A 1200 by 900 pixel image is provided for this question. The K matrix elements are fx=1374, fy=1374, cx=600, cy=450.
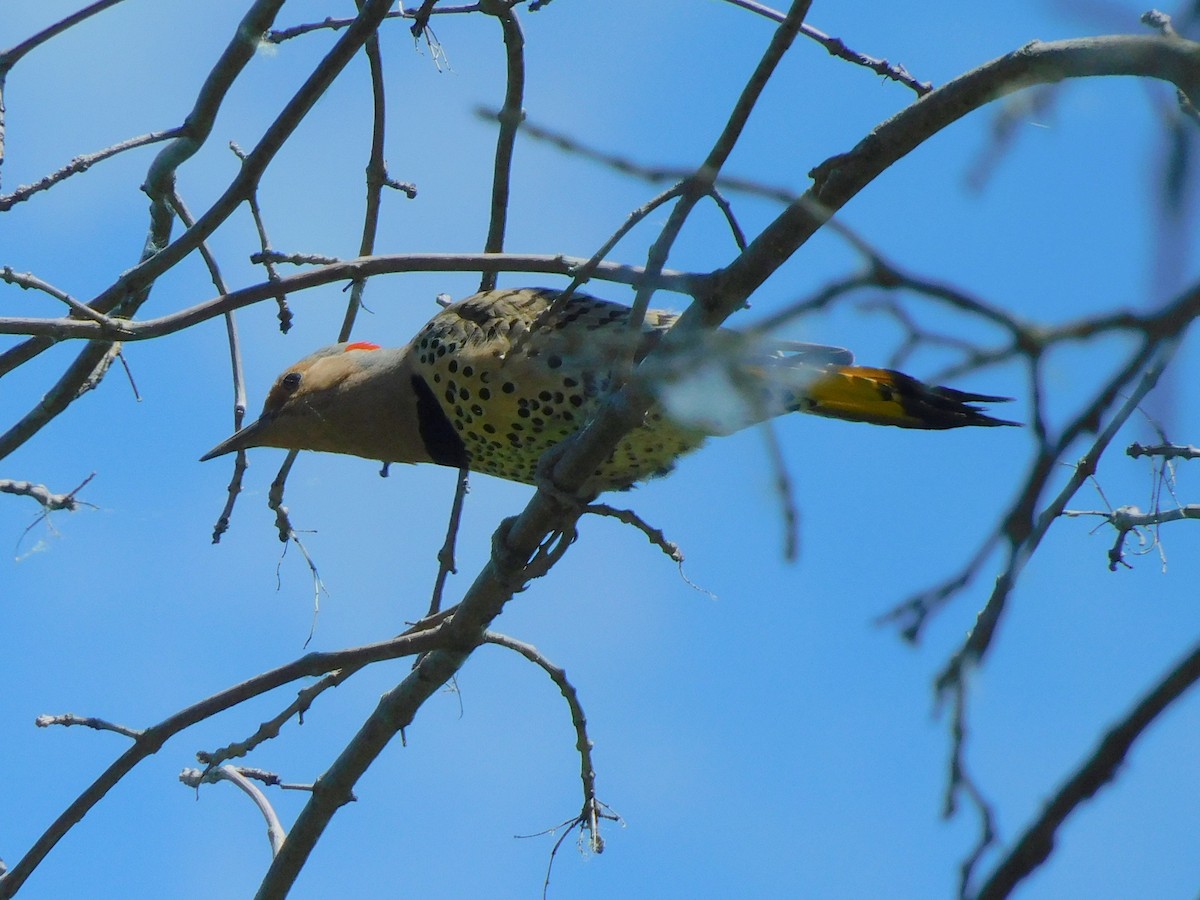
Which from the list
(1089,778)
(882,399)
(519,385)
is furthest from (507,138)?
(1089,778)

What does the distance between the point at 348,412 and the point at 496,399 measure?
0.81 metres

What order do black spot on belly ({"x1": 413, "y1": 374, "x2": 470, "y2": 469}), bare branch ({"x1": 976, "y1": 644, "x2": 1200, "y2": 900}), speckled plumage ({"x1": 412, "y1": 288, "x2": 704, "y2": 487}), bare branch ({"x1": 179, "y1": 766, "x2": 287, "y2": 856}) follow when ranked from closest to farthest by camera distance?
bare branch ({"x1": 976, "y1": 644, "x2": 1200, "y2": 900}), bare branch ({"x1": 179, "y1": 766, "x2": 287, "y2": 856}), speckled plumage ({"x1": 412, "y1": 288, "x2": 704, "y2": 487}), black spot on belly ({"x1": 413, "y1": 374, "x2": 470, "y2": 469})

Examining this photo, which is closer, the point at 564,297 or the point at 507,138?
the point at 564,297

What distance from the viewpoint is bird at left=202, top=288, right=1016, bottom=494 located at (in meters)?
3.74

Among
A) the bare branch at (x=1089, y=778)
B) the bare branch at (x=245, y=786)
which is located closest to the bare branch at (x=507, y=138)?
the bare branch at (x=245, y=786)

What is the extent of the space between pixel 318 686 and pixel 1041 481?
2.47 m

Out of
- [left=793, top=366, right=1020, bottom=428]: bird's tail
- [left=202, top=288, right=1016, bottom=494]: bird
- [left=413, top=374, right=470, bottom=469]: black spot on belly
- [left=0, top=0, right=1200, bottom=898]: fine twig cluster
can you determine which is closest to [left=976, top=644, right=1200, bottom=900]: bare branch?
[left=0, top=0, right=1200, bottom=898]: fine twig cluster

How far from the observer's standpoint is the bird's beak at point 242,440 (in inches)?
174

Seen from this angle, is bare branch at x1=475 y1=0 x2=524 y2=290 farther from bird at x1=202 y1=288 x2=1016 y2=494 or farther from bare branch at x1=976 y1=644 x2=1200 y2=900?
bare branch at x1=976 y1=644 x2=1200 y2=900

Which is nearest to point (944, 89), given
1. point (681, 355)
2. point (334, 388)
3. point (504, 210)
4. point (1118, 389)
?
point (681, 355)

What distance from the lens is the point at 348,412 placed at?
15.6 feet

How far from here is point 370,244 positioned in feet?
13.2

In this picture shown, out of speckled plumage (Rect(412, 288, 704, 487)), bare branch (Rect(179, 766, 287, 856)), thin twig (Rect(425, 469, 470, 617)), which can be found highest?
speckled plumage (Rect(412, 288, 704, 487))

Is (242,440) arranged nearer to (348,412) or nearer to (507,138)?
(348,412)
